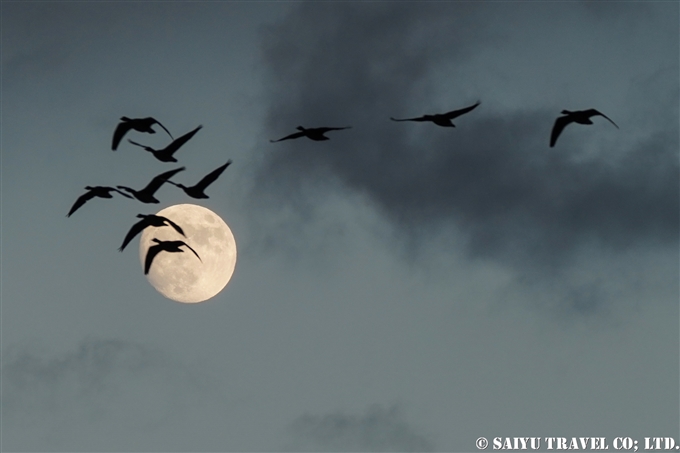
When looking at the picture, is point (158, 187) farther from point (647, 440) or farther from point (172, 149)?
point (647, 440)

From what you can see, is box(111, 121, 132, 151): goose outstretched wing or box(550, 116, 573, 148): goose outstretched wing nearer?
box(111, 121, 132, 151): goose outstretched wing

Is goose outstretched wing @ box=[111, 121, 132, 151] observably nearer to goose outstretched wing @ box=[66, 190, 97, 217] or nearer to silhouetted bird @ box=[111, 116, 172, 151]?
silhouetted bird @ box=[111, 116, 172, 151]

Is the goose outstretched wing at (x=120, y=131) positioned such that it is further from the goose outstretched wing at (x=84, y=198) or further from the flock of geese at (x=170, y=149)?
the goose outstretched wing at (x=84, y=198)

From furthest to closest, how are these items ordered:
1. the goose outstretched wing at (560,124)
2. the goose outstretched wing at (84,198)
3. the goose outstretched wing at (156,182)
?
the goose outstretched wing at (84,198) → the goose outstretched wing at (156,182) → the goose outstretched wing at (560,124)

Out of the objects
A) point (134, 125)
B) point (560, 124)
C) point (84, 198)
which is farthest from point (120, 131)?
point (560, 124)

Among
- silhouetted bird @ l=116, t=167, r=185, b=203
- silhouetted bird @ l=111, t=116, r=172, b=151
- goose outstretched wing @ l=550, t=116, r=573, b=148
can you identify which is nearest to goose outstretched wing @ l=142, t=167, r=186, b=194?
silhouetted bird @ l=116, t=167, r=185, b=203

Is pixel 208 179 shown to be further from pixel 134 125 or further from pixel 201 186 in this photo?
pixel 134 125

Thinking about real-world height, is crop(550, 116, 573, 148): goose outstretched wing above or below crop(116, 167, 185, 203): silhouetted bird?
above

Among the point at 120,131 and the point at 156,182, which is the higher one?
the point at 156,182

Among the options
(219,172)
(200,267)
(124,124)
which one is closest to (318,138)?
(219,172)

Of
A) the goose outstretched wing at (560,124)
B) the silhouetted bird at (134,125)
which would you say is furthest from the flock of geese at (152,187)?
the goose outstretched wing at (560,124)

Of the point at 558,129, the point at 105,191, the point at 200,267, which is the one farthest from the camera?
the point at 200,267

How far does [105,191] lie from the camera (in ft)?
214

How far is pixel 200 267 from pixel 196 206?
5189 millimetres
